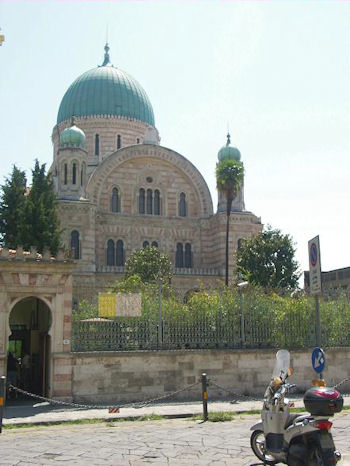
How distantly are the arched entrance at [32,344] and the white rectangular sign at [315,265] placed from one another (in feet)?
22.1

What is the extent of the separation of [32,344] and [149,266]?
51.3ft

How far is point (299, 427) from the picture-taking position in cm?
747

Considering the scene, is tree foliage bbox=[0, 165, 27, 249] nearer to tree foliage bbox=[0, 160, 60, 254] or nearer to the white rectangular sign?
tree foliage bbox=[0, 160, 60, 254]

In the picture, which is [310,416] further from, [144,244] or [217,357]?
[144,244]

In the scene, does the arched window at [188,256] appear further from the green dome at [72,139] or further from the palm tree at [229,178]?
the green dome at [72,139]

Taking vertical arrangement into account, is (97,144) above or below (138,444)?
above

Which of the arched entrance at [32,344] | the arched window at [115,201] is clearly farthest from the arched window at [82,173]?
the arched entrance at [32,344]

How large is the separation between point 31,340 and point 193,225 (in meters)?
27.4

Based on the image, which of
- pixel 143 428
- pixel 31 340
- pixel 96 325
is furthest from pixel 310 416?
pixel 31 340

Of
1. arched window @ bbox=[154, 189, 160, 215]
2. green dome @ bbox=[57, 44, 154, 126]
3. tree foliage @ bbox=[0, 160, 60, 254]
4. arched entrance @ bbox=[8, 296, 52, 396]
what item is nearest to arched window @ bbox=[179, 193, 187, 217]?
arched window @ bbox=[154, 189, 160, 215]

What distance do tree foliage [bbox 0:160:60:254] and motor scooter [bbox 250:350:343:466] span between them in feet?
73.2

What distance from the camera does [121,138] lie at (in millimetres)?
48562

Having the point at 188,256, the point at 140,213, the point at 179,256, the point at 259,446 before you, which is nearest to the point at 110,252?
the point at 140,213

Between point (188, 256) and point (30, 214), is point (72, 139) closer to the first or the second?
point (188, 256)
